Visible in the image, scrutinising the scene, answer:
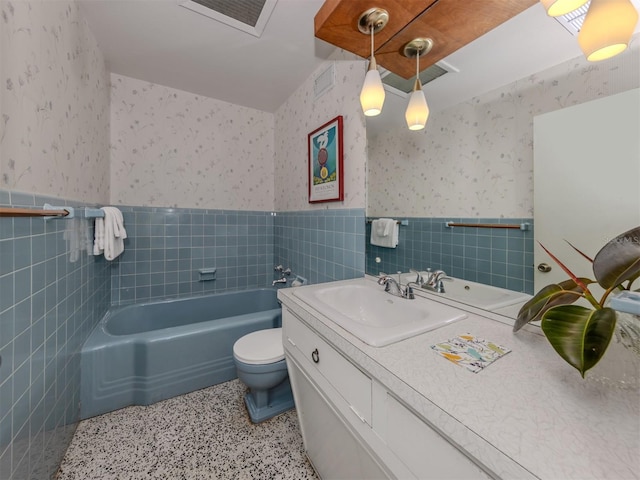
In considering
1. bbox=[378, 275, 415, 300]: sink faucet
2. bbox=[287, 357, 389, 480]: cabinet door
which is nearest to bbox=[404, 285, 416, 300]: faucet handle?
bbox=[378, 275, 415, 300]: sink faucet

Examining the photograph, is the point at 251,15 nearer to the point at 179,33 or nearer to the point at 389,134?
the point at 179,33

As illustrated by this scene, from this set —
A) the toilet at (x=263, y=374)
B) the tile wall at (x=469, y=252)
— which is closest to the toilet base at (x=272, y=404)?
the toilet at (x=263, y=374)

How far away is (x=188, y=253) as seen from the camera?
2320 millimetres

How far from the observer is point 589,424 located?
41 cm

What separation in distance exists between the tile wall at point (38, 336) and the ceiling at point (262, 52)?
1.16 m

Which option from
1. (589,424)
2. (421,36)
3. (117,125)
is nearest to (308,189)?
(421,36)

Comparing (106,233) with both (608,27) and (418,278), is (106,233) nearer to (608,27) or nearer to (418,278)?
(418,278)

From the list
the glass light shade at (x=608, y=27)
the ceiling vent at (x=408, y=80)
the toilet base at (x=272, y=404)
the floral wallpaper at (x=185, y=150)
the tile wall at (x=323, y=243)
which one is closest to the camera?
the glass light shade at (x=608, y=27)

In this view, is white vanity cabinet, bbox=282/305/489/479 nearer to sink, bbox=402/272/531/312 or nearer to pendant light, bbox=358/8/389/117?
sink, bbox=402/272/531/312

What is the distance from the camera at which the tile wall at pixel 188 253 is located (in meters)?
2.11

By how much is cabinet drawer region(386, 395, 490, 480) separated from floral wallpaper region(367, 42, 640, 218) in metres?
0.72

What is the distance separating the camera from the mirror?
0.73 m

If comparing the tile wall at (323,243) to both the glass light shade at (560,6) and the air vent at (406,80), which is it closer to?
the air vent at (406,80)

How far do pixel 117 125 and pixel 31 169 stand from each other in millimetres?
1399
